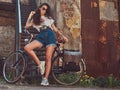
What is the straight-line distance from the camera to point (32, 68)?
9.51 meters

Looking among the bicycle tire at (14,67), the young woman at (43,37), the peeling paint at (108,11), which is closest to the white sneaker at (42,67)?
the young woman at (43,37)

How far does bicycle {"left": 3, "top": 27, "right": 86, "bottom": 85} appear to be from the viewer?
30.6 ft

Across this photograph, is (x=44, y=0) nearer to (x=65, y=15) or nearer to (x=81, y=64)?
(x=65, y=15)

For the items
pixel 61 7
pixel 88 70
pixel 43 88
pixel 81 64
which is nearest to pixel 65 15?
pixel 61 7

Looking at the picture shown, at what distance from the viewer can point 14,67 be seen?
956 cm

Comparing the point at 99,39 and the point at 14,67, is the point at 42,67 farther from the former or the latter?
the point at 99,39

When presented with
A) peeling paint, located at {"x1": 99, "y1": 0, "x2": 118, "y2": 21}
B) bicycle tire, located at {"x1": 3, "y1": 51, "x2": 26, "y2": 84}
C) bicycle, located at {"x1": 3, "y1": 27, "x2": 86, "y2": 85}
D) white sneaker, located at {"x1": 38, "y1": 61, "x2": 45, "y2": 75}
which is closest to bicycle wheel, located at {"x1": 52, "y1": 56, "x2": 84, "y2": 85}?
bicycle, located at {"x1": 3, "y1": 27, "x2": 86, "y2": 85}

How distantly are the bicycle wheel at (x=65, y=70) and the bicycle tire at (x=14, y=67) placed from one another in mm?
760

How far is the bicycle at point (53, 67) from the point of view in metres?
9.32

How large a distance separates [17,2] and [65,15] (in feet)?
6.44

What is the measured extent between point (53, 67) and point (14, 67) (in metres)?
0.95

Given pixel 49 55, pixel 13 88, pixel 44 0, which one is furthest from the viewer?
pixel 44 0

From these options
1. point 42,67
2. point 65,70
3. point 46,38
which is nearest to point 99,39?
point 65,70

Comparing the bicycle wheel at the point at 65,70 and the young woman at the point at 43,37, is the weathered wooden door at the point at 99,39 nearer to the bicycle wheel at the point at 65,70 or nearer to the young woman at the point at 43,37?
A: the bicycle wheel at the point at 65,70
